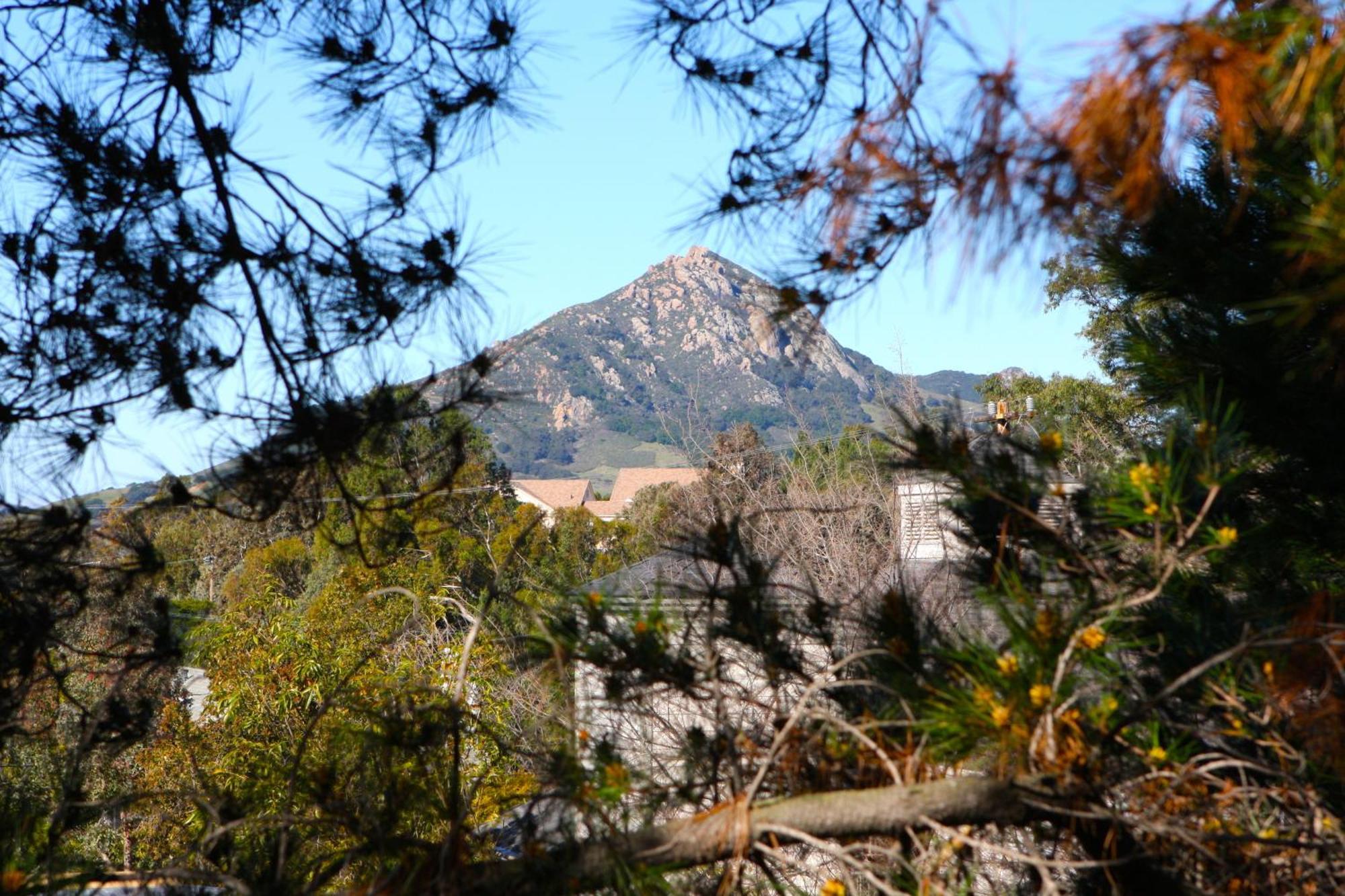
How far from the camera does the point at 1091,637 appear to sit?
4.46ft

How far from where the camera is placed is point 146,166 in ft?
8.15

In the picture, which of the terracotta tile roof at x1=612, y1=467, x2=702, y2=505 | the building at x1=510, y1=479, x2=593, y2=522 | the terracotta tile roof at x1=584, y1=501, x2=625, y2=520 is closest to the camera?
the terracotta tile roof at x1=584, y1=501, x2=625, y2=520

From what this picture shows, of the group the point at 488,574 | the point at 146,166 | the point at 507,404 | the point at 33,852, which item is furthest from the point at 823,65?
the point at 488,574

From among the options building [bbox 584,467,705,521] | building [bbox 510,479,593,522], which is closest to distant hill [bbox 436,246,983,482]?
building [bbox 584,467,705,521]

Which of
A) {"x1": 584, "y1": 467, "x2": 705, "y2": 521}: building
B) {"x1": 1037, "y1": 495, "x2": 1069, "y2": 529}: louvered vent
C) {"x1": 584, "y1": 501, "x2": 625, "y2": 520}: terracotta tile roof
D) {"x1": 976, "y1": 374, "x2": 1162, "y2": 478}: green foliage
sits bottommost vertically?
{"x1": 584, "y1": 501, "x2": 625, "y2": 520}: terracotta tile roof

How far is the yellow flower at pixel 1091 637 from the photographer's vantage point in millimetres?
1355

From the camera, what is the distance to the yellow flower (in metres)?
1.36

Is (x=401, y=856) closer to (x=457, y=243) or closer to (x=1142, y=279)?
(x=457, y=243)

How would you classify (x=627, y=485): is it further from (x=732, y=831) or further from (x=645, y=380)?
(x=732, y=831)

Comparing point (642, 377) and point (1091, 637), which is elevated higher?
point (642, 377)

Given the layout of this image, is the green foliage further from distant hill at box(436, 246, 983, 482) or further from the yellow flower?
distant hill at box(436, 246, 983, 482)

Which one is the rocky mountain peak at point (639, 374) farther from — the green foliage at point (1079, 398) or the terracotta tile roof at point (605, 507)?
the green foliage at point (1079, 398)

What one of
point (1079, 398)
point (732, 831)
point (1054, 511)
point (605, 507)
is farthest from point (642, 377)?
point (732, 831)

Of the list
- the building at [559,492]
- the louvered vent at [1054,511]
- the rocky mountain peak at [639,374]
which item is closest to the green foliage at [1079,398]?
the louvered vent at [1054,511]
